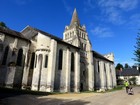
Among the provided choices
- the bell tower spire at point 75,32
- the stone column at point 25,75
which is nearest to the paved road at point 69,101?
the stone column at point 25,75

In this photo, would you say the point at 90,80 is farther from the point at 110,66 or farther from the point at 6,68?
the point at 6,68

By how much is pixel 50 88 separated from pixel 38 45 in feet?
31.1

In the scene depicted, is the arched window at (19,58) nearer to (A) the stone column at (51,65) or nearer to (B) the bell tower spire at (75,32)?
(A) the stone column at (51,65)

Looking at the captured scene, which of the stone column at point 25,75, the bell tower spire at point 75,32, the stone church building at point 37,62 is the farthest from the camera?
the bell tower spire at point 75,32

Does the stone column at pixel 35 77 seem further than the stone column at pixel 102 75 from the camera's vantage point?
No

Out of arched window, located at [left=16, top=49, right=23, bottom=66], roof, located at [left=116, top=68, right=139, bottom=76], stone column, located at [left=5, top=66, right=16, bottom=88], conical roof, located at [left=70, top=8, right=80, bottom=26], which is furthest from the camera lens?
roof, located at [left=116, top=68, right=139, bottom=76]

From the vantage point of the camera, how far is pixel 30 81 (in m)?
26.1

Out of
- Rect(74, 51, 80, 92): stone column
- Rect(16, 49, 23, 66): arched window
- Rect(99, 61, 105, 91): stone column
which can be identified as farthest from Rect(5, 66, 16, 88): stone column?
Rect(99, 61, 105, 91): stone column

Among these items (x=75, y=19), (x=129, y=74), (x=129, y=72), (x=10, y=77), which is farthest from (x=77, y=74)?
(x=129, y=72)

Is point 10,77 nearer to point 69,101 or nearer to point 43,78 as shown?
point 43,78

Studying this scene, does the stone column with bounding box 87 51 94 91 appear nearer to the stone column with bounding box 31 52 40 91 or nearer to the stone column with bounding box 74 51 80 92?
the stone column with bounding box 74 51 80 92

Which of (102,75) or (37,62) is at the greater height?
(37,62)

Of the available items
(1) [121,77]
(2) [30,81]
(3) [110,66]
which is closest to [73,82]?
(2) [30,81]

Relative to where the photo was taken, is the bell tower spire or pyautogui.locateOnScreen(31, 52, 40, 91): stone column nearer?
pyautogui.locateOnScreen(31, 52, 40, 91): stone column
